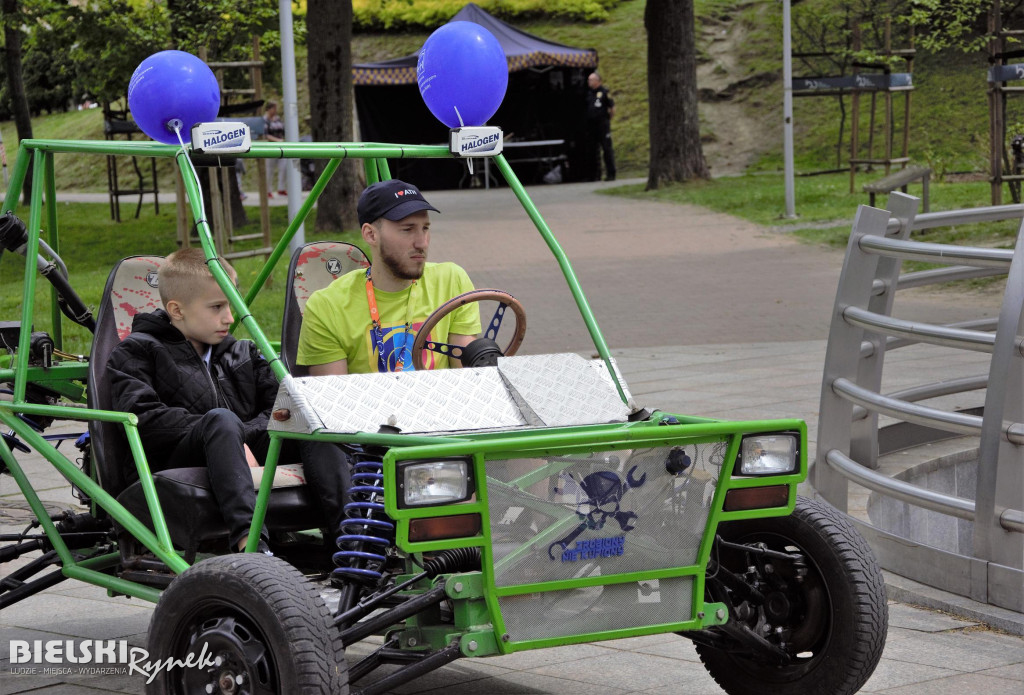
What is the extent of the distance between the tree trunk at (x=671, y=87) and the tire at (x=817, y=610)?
20.6 m

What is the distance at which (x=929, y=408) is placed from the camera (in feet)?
18.9

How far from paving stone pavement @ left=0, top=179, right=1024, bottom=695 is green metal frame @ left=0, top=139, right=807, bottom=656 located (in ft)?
2.19

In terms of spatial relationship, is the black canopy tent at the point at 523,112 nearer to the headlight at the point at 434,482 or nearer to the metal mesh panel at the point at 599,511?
the metal mesh panel at the point at 599,511

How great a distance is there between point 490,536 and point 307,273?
2198mm

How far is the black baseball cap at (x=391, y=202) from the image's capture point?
15.2 feet

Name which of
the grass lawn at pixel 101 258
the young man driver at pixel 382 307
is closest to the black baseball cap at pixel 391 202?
the young man driver at pixel 382 307

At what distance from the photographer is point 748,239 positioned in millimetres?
18094

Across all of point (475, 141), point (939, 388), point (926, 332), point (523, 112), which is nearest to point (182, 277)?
point (475, 141)

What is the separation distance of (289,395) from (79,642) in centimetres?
183

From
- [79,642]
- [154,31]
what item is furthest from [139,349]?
[154,31]

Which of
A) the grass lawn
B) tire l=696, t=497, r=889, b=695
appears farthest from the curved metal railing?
the grass lawn

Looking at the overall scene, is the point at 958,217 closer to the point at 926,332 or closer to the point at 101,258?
the point at 926,332

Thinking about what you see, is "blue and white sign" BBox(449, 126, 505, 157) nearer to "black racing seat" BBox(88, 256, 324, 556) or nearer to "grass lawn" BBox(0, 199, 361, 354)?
"black racing seat" BBox(88, 256, 324, 556)

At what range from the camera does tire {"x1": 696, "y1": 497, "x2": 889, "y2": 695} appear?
379 centimetres
